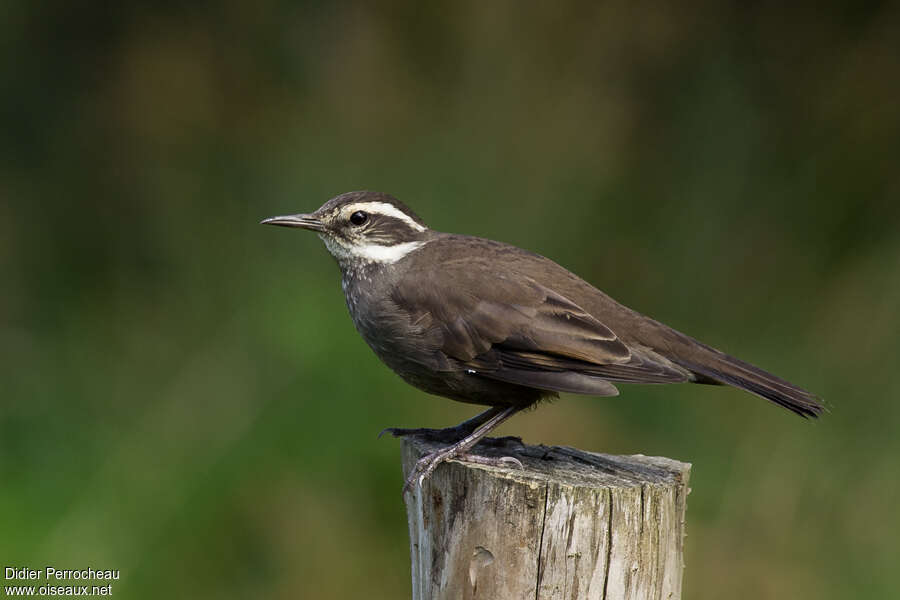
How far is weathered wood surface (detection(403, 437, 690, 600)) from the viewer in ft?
13.6

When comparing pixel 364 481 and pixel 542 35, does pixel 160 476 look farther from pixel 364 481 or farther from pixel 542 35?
pixel 542 35

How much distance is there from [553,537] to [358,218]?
7.25 ft

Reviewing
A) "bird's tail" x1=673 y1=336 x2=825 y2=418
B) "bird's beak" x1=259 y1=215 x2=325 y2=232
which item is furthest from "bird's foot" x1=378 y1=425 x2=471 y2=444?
"bird's beak" x1=259 y1=215 x2=325 y2=232

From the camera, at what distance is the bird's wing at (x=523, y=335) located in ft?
15.9

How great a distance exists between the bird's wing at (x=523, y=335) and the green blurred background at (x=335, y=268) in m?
2.23

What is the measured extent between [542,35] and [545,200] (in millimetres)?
1397

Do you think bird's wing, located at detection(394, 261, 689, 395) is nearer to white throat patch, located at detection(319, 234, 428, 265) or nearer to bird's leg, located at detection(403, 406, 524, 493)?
bird's leg, located at detection(403, 406, 524, 493)

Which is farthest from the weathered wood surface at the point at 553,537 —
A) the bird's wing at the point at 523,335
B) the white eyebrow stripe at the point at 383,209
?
the white eyebrow stripe at the point at 383,209

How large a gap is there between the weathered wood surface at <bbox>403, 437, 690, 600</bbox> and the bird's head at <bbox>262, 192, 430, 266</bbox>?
5.11 feet

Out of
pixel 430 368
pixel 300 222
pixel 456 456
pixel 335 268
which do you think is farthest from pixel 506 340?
pixel 335 268

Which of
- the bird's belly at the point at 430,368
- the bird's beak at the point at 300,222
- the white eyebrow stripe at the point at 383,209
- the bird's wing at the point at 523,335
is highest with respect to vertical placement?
the white eyebrow stripe at the point at 383,209

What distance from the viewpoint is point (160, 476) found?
7.28 meters

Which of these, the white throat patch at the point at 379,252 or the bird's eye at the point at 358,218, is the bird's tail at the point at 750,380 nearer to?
the white throat patch at the point at 379,252

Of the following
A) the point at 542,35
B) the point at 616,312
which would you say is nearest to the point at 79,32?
the point at 542,35
